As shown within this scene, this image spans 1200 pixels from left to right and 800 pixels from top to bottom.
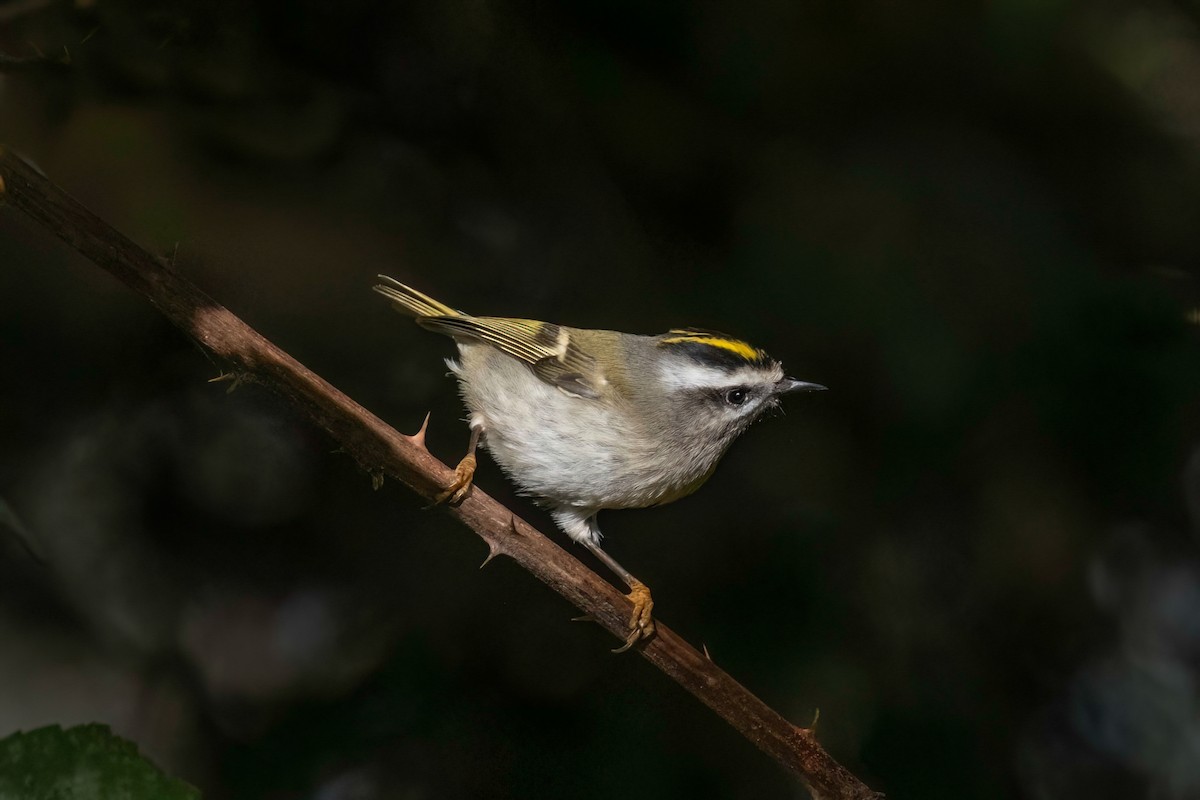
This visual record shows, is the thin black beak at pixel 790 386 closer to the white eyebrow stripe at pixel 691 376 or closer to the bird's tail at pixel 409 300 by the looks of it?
the white eyebrow stripe at pixel 691 376

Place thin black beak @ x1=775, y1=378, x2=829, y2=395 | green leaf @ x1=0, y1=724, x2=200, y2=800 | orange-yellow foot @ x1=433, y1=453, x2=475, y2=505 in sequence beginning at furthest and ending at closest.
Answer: thin black beak @ x1=775, y1=378, x2=829, y2=395 < orange-yellow foot @ x1=433, y1=453, x2=475, y2=505 < green leaf @ x1=0, y1=724, x2=200, y2=800

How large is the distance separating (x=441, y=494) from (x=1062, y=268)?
3.93 feet

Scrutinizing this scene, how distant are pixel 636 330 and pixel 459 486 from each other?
515 millimetres

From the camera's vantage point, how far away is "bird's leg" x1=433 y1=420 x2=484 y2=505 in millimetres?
1199

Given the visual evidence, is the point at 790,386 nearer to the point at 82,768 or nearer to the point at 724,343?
the point at 724,343

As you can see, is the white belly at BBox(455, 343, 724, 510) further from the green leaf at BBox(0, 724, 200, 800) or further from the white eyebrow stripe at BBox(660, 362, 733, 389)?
the green leaf at BBox(0, 724, 200, 800)

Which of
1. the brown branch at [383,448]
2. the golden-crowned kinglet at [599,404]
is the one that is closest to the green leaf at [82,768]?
the brown branch at [383,448]

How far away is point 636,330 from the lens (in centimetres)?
163

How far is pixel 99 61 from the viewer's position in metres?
1.17

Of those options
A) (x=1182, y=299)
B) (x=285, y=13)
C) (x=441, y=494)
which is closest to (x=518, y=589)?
(x=441, y=494)

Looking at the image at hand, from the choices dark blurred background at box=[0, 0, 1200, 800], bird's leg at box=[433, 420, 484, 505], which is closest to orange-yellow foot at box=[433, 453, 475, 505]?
bird's leg at box=[433, 420, 484, 505]

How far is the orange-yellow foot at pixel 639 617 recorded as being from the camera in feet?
4.46

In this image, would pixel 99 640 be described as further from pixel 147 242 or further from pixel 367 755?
pixel 147 242

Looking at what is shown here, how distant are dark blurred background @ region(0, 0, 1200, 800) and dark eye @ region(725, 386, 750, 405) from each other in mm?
240
